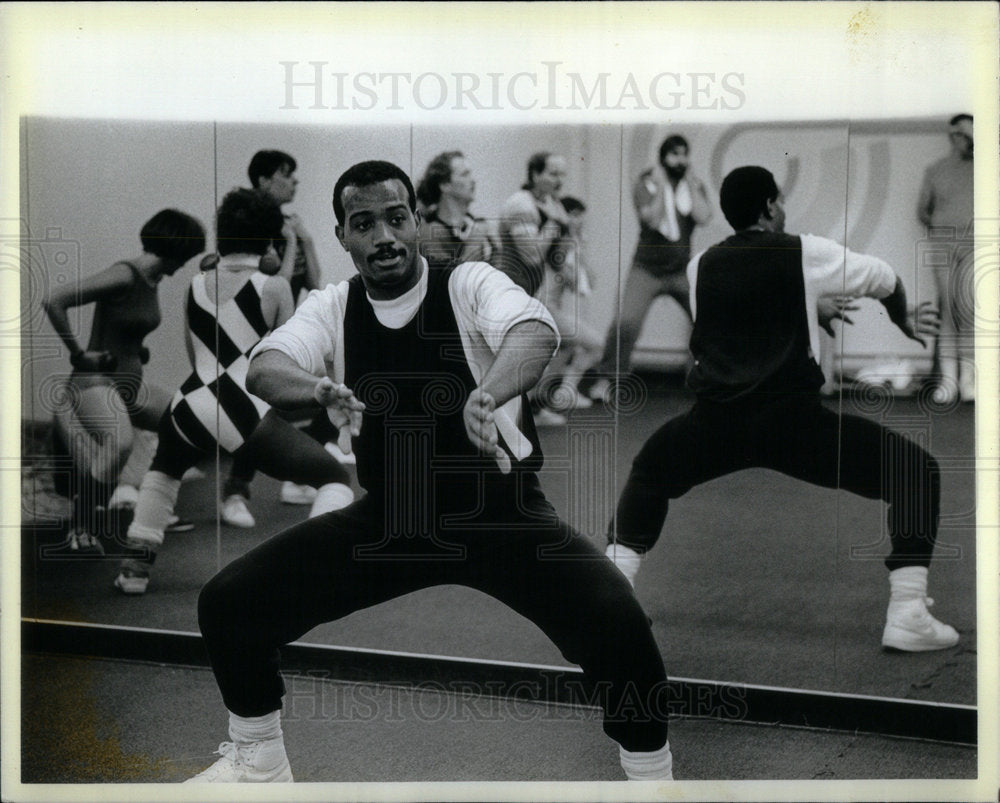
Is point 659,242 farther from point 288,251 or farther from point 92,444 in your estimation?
point 92,444

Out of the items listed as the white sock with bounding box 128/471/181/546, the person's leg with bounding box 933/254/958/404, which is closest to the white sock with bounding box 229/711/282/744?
the white sock with bounding box 128/471/181/546

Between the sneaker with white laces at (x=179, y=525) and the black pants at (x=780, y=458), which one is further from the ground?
the black pants at (x=780, y=458)

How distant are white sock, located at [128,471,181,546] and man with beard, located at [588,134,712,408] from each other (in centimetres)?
118

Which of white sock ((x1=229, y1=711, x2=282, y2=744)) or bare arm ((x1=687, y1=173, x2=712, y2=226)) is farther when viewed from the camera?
white sock ((x1=229, y1=711, x2=282, y2=744))

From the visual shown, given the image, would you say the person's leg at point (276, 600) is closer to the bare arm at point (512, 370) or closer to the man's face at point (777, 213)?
the bare arm at point (512, 370)

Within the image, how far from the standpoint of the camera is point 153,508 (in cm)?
339

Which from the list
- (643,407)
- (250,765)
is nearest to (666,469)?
(643,407)

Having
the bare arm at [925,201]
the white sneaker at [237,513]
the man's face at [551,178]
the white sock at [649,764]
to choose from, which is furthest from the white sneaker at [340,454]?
the bare arm at [925,201]

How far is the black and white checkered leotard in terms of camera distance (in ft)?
10.8

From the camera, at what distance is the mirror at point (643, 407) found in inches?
127

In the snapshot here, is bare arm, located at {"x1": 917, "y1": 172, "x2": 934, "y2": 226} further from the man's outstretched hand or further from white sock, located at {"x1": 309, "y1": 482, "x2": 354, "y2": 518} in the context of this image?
white sock, located at {"x1": 309, "y1": 482, "x2": 354, "y2": 518}

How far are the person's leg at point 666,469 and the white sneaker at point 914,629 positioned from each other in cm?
58

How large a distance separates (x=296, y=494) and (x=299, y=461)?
→ 9 cm

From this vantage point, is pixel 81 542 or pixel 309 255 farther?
pixel 81 542
